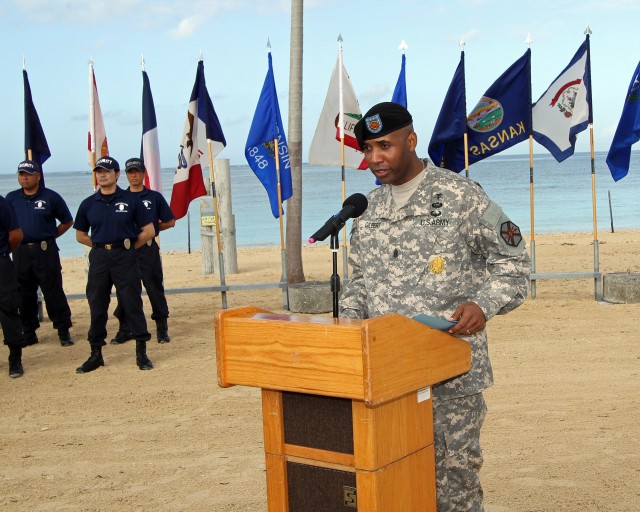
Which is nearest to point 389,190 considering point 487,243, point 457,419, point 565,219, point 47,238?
point 487,243

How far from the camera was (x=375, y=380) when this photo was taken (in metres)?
2.83

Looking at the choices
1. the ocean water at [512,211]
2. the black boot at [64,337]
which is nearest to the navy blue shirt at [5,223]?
the black boot at [64,337]

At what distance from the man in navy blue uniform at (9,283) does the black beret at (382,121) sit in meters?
5.92

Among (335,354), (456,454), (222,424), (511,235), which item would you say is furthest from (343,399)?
(222,424)

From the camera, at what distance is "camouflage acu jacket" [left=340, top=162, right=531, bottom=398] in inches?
142

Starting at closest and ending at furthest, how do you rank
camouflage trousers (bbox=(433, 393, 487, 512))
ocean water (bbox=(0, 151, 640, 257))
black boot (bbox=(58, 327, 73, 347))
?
camouflage trousers (bbox=(433, 393, 487, 512)) → black boot (bbox=(58, 327, 73, 347)) → ocean water (bbox=(0, 151, 640, 257))

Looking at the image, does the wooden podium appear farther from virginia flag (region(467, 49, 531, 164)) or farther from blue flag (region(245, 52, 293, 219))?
virginia flag (region(467, 49, 531, 164))

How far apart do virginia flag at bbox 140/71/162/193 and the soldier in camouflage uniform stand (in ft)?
28.4

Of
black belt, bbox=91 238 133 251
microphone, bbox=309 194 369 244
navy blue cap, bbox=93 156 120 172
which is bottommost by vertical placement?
black belt, bbox=91 238 133 251

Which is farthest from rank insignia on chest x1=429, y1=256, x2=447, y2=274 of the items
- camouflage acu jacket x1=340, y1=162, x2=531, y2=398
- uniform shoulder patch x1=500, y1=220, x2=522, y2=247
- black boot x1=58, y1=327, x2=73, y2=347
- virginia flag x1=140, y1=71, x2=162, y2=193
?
virginia flag x1=140, y1=71, x2=162, y2=193

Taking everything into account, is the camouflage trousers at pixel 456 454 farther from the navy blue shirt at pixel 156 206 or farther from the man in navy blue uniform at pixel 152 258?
the navy blue shirt at pixel 156 206

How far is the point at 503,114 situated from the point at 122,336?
544 cm

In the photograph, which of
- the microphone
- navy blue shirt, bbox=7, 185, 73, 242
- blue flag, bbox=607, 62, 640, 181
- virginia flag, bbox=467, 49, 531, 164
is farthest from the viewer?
virginia flag, bbox=467, 49, 531, 164

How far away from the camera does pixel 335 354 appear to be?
9.42ft
